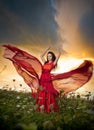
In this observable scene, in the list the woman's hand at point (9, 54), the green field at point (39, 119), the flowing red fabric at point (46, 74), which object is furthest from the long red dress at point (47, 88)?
the green field at point (39, 119)

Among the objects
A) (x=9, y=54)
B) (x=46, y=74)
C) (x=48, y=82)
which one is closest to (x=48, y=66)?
(x=46, y=74)

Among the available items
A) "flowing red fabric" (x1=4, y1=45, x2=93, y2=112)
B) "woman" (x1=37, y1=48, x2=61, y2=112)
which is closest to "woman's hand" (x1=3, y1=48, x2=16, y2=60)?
"flowing red fabric" (x1=4, y1=45, x2=93, y2=112)

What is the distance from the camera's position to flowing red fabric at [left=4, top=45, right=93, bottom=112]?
6.69m

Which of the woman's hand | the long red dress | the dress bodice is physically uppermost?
the woman's hand

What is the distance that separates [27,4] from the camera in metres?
7.23

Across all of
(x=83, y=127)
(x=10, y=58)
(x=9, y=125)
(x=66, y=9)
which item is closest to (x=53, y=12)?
(x=66, y=9)

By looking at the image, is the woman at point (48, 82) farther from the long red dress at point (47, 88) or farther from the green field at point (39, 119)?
the green field at point (39, 119)

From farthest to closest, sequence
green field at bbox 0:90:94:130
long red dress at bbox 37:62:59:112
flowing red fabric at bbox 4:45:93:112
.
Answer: flowing red fabric at bbox 4:45:93:112
long red dress at bbox 37:62:59:112
green field at bbox 0:90:94:130

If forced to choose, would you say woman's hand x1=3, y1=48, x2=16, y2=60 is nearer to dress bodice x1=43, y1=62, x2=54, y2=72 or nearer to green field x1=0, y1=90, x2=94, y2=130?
dress bodice x1=43, y1=62, x2=54, y2=72

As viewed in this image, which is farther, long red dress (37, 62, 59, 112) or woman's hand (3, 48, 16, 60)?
woman's hand (3, 48, 16, 60)

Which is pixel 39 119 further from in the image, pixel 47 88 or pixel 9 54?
A: pixel 9 54

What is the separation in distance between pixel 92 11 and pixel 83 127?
420cm

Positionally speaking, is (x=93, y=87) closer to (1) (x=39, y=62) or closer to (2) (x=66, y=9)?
Result: (1) (x=39, y=62)

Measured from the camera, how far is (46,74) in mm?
6742
